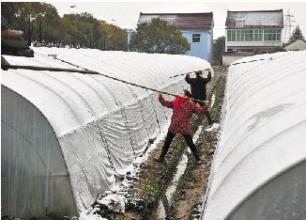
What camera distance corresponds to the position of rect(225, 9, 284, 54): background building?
→ 207 ft

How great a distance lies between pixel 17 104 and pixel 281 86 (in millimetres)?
4299

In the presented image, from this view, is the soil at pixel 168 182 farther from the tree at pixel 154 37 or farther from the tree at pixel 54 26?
the tree at pixel 154 37

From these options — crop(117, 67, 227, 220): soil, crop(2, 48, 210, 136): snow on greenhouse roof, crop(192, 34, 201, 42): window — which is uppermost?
crop(192, 34, 201, 42): window

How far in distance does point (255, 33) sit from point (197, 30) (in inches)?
343

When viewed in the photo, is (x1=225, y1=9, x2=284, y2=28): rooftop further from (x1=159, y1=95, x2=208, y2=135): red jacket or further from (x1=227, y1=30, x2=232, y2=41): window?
(x1=159, y1=95, x2=208, y2=135): red jacket

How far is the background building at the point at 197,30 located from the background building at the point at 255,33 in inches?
164

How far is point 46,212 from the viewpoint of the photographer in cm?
755

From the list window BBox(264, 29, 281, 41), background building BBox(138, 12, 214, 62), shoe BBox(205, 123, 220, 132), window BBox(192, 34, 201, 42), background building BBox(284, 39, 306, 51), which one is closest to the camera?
shoe BBox(205, 123, 220, 132)

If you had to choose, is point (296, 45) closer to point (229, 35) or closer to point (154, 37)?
point (229, 35)

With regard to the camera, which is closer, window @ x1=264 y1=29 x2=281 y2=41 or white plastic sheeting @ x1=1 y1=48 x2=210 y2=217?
white plastic sheeting @ x1=1 y1=48 x2=210 y2=217

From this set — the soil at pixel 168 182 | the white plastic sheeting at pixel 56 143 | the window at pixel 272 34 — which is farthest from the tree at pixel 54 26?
the window at pixel 272 34

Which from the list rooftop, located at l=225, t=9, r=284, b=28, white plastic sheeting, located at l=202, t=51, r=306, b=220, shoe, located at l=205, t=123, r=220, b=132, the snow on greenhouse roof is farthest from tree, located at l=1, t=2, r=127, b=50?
white plastic sheeting, located at l=202, t=51, r=306, b=220

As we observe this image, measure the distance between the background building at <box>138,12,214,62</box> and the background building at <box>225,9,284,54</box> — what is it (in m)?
4.17

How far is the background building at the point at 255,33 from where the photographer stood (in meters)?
63.1
